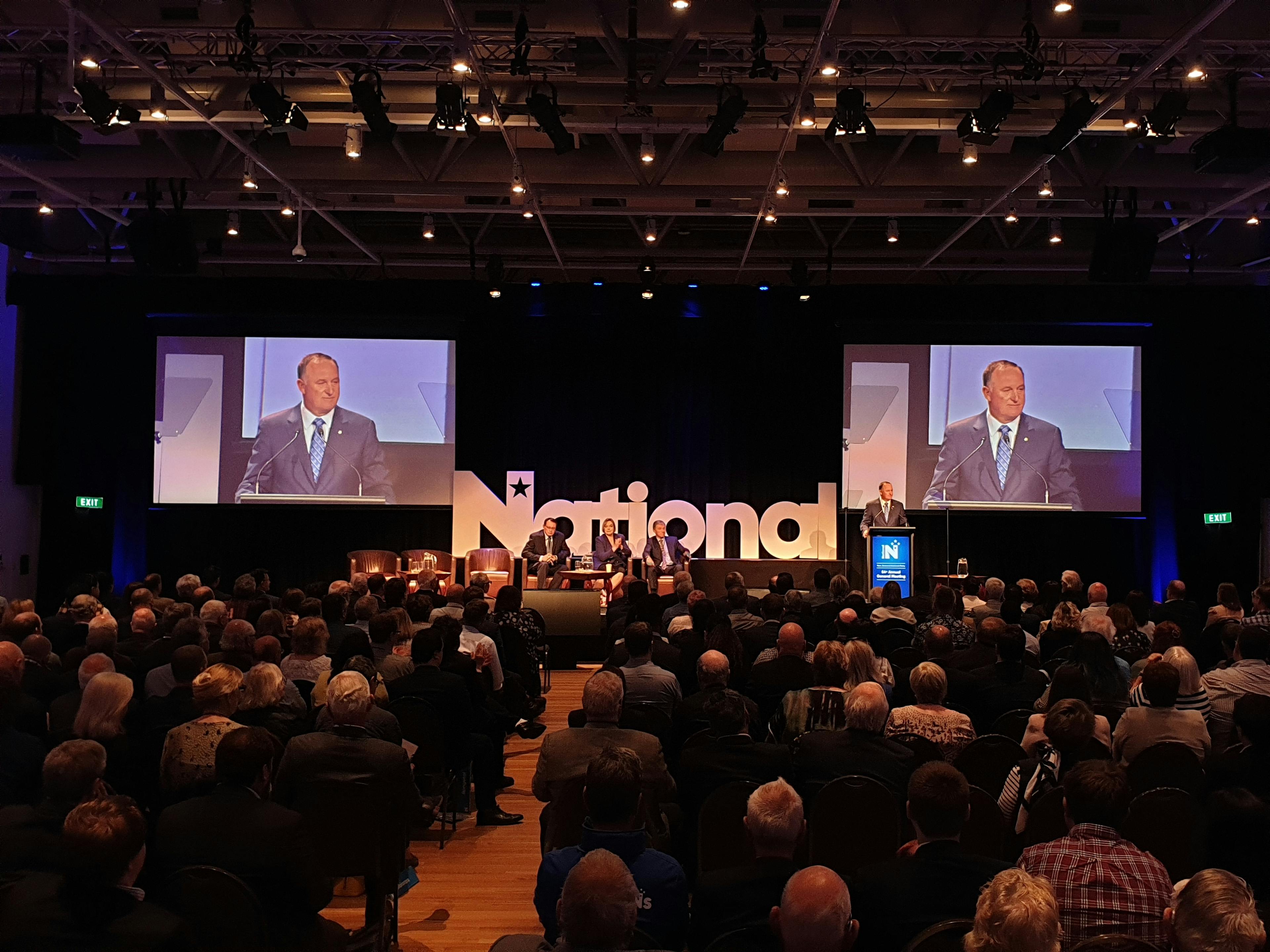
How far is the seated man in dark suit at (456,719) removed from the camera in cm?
632

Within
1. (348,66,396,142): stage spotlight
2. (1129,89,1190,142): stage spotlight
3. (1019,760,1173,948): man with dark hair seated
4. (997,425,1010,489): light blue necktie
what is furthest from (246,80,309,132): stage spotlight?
(997,425,1010,489): light blue necktie

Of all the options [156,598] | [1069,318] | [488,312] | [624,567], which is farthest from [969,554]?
[156,598]

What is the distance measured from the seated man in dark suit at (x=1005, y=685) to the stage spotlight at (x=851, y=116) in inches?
199

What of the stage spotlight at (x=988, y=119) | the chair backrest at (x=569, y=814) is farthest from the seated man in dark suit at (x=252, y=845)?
the stage spotlight at (x=988, y=119)

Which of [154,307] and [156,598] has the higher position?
[154,307]

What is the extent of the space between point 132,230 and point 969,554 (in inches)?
477

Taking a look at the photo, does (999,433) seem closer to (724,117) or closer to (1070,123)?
(1070,123)

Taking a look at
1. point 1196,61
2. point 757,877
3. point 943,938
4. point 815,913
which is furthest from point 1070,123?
point 815,913

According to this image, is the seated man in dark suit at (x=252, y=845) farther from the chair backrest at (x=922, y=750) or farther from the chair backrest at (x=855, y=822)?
the chair backrest at (x=922, y=750)

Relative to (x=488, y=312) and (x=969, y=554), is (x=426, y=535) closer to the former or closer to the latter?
(x=488, y=312)

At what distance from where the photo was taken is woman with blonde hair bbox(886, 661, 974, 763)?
5.04 metres

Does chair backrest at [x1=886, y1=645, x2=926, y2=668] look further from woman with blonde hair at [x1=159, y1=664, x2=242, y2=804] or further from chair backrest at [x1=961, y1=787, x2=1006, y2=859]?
woman with blonde hair at [x1=159, y1=664, x2=242, y2=804]

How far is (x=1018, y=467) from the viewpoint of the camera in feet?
53.6

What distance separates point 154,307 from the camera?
55.5ft
